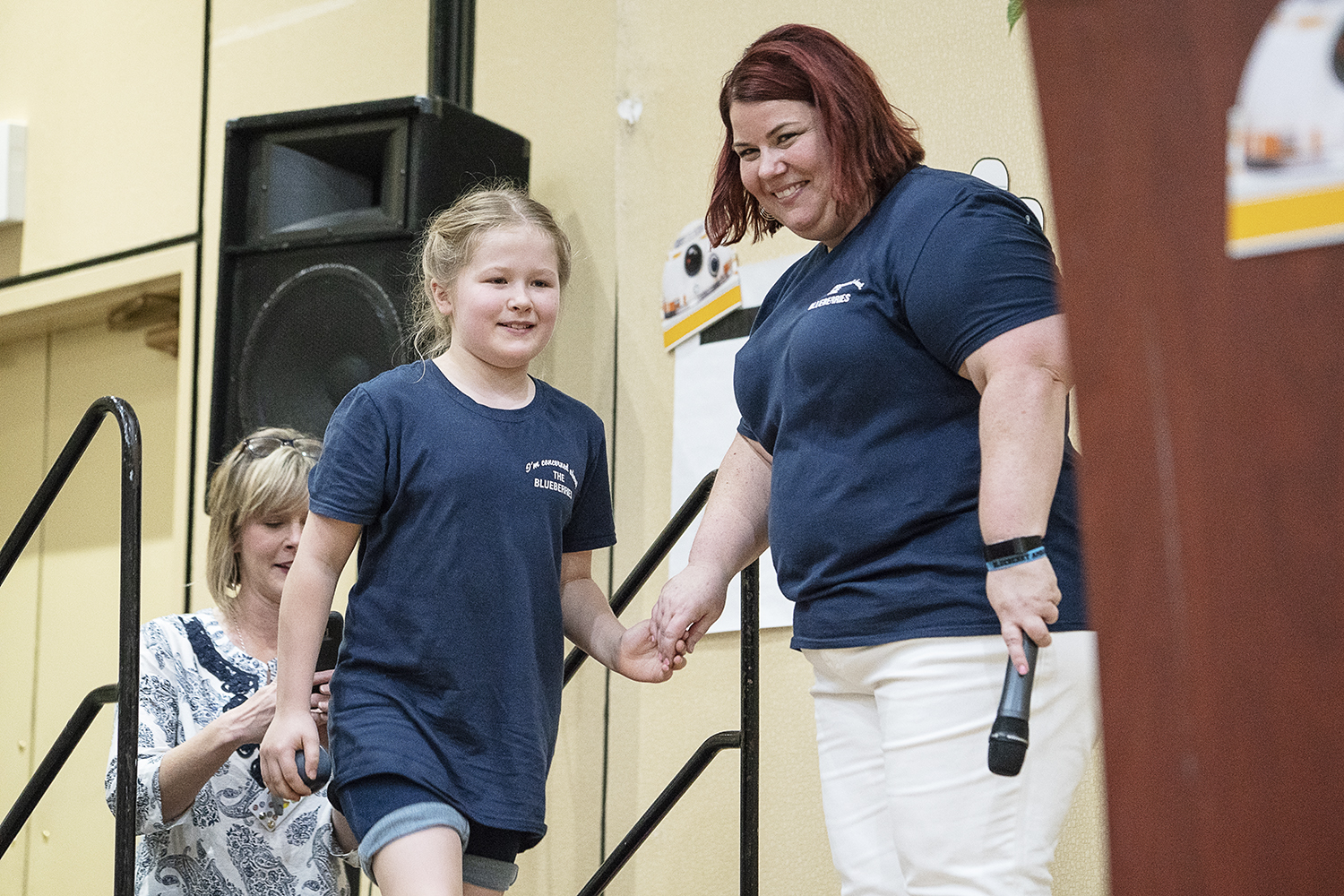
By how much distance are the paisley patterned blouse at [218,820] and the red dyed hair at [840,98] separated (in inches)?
43.2

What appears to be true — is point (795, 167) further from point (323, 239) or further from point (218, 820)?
point (323, 239)

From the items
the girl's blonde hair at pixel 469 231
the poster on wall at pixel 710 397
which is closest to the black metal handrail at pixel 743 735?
the girl's blonde hair at pixel 469 231

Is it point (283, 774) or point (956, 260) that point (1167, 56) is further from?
point (283, 774)

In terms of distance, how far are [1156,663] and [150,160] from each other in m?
4.24

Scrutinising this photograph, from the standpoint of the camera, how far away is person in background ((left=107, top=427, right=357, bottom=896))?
1.79 metres

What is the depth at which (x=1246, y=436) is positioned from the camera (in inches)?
14.1

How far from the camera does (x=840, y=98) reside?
4.66 ft

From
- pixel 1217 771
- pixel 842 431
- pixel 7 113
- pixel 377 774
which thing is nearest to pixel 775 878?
pixel 377 774

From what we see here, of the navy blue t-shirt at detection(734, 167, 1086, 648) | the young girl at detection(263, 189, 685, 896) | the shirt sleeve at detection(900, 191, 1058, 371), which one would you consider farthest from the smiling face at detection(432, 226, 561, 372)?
the shirt sleeve at detection(900, 191, 1058, 371)

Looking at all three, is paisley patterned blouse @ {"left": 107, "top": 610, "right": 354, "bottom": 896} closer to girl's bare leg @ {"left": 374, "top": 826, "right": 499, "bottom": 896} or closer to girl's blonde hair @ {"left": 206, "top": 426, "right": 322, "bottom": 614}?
girl's blonde hair @ {"left": 206, "top": 426, "right": 322, "bottom": 614}

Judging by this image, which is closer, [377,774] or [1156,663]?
[1156,663]

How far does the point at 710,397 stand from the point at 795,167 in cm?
173

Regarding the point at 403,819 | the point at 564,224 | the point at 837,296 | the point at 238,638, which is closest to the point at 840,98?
the point at 837,296

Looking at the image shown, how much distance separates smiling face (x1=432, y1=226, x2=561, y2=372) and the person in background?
0.45 metres
